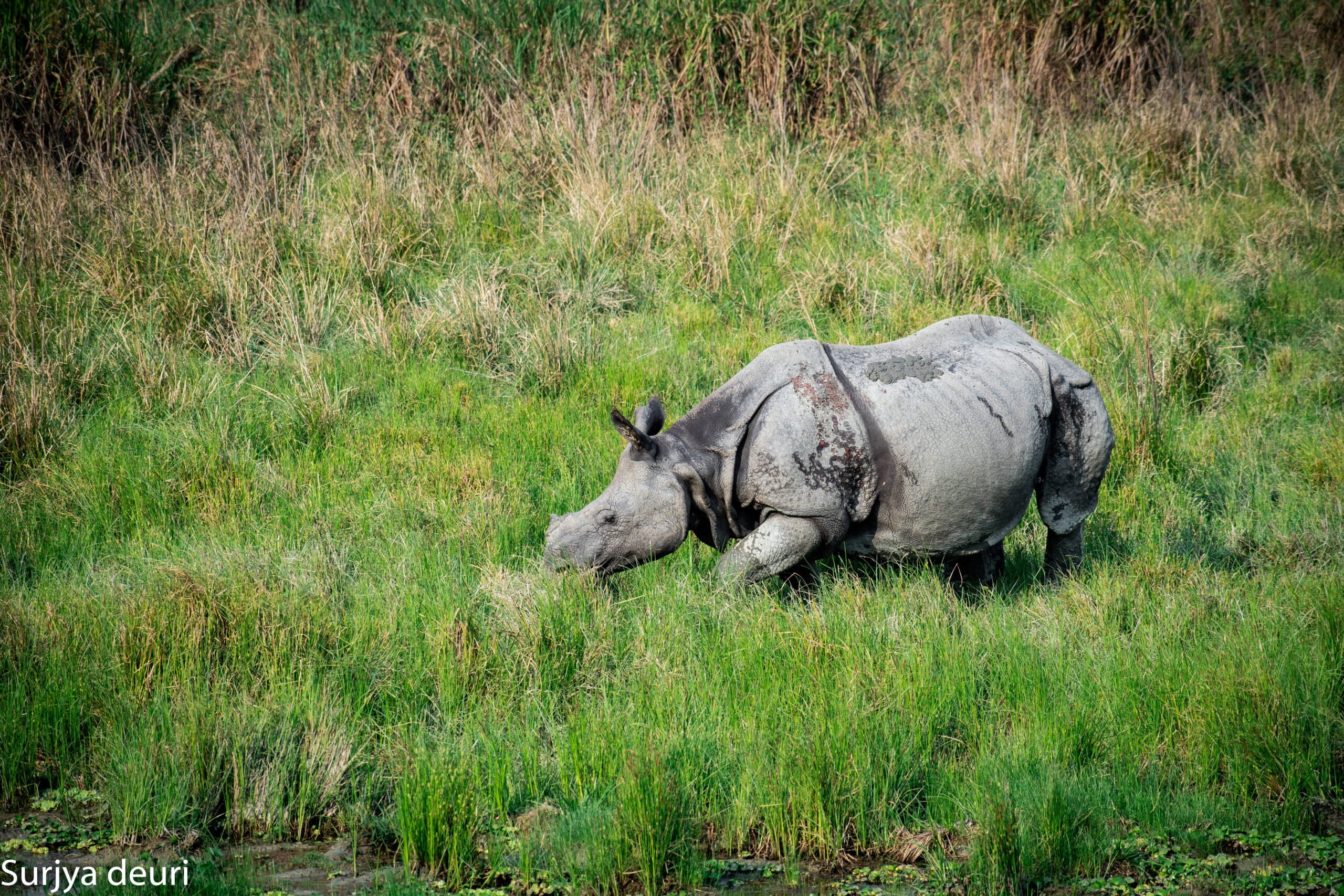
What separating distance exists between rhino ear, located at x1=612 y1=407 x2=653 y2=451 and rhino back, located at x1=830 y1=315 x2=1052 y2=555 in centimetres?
→ 78

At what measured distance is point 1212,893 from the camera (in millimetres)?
3555

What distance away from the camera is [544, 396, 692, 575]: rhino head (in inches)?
179

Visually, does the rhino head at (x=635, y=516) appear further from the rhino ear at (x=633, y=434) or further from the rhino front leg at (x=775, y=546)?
the rhino front leg at (x=775, y=546)

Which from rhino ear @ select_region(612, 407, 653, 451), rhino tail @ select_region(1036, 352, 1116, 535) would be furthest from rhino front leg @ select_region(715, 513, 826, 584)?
rhino tail @ select_region(1036, 352, 1116, 535)

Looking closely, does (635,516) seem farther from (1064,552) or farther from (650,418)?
(1064,552)

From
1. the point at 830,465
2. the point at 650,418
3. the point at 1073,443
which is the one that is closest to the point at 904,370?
the point at 830,465

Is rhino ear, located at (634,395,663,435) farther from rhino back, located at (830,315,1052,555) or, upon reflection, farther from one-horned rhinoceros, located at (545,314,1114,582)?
rhino back, located at (830,315,1052,555)

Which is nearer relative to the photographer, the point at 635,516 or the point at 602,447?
the point at 635,516

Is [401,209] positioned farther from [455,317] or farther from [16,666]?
[16,666]

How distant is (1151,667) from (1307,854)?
0.84 m

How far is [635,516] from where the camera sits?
4551 millimetres

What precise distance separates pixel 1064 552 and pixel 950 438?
1091mm

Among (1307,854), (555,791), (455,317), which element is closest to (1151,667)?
(1307,854)

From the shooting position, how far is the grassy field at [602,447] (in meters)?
3.95
